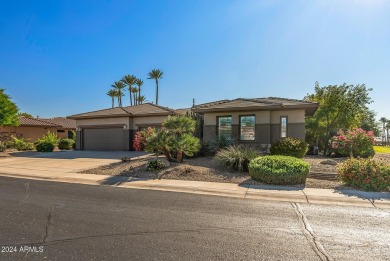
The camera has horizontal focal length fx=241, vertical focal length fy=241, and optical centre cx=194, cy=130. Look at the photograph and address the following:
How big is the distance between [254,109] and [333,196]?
10.4 metres

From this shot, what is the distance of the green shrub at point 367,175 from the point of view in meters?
8.69

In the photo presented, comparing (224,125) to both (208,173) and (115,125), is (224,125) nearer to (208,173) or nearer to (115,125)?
(208,173)

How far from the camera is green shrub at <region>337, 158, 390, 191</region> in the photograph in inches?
342

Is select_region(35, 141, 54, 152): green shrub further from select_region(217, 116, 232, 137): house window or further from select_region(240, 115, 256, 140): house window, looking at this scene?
select_region(240, 115, 256, 140): house window

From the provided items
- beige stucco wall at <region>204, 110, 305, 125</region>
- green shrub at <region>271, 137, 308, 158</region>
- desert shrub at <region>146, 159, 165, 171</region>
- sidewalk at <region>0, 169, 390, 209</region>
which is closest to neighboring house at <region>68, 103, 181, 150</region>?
beige stucco wall at <region>204, 110, 305, 125</region>

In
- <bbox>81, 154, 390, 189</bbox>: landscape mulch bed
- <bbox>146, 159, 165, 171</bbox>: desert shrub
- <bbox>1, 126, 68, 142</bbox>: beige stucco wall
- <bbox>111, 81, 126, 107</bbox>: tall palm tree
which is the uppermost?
<bbox>111, 81, 126, 107</bbox>: tall palm tree

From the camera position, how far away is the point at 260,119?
699 inches

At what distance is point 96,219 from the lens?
580 cm

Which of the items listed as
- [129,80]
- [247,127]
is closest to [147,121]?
[247,127]

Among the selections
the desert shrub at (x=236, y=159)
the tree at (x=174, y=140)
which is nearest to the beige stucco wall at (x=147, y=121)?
the tree at (x=174, y=140)

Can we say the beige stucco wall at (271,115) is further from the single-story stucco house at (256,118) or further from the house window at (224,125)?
the house window at (224,125)

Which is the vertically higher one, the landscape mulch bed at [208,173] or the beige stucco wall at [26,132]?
the beige stucco wall at [26,132]

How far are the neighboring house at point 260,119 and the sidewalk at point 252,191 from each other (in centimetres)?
837

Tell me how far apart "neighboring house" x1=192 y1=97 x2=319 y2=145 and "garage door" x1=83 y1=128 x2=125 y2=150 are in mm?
11205
